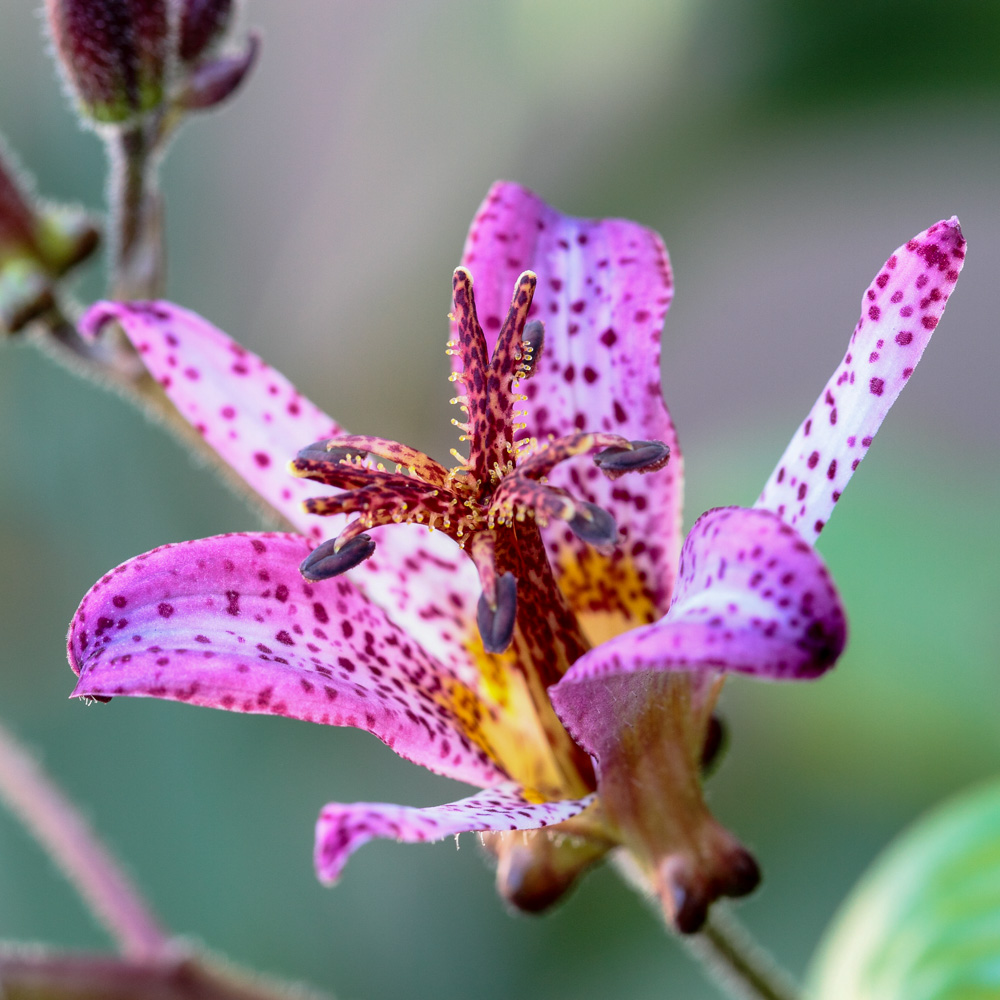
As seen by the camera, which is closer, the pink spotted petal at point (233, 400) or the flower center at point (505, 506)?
the flower center at point (505, 506)

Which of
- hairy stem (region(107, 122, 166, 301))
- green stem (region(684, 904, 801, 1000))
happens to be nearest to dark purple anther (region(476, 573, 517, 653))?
green stem (region(684, 904, 801, 1000))

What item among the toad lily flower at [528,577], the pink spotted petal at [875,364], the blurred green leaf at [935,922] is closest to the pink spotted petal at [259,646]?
the toad lily flower at [528,577]

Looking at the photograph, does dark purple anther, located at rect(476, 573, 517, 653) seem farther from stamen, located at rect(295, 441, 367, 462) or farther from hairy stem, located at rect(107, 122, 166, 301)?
hairy stem, located at rect(107, 122, 166, 301)

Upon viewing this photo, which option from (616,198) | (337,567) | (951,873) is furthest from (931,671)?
(616,198)

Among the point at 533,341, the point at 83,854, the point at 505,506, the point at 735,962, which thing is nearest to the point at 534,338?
the point at 533,341

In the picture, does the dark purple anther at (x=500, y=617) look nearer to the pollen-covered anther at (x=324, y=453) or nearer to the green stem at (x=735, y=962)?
the pollen-covered anther at (x=324, y=453)

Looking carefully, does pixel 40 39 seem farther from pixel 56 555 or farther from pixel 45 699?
pixel 45 699
